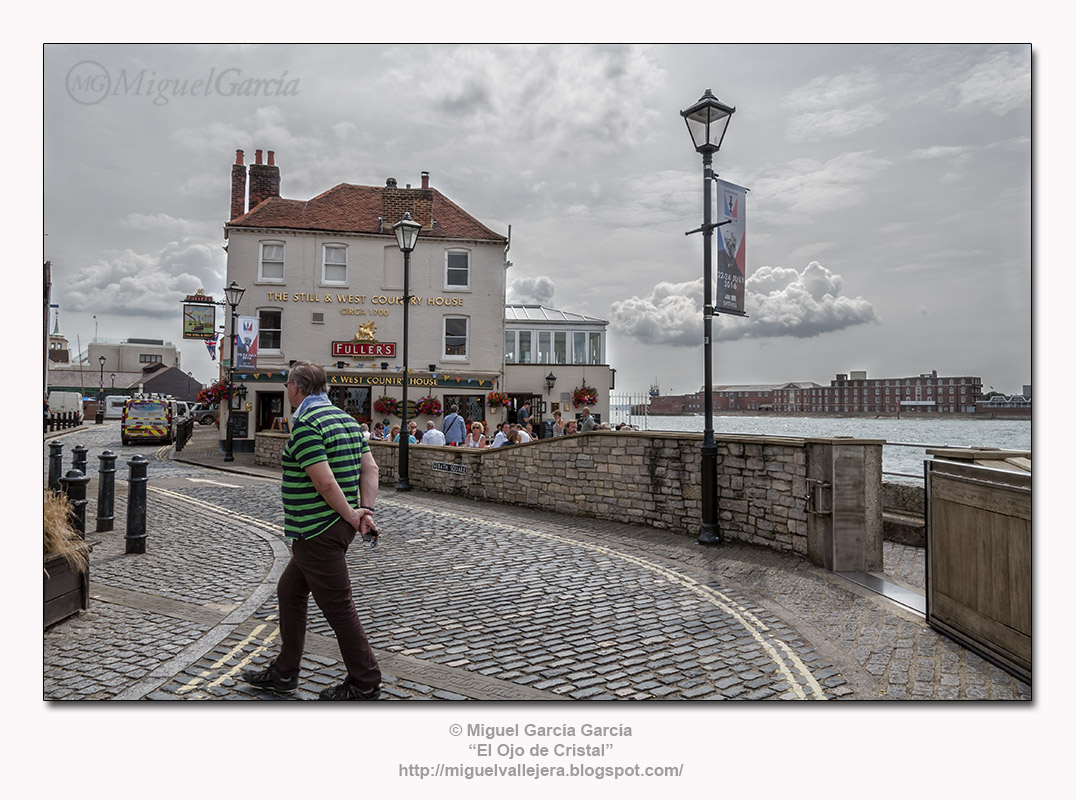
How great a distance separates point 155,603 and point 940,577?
555 cm

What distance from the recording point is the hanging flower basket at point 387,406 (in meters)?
25.9

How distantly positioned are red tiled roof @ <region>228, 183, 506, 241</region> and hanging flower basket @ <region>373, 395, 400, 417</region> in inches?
234

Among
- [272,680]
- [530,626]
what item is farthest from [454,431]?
[272,680]

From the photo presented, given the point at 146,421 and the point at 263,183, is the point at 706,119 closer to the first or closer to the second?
the point at 263,183

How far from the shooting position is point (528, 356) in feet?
111

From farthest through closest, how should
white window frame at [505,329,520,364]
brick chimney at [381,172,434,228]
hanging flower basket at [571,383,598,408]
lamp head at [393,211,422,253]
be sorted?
white window frame at [505,329,520,364], hanging flower basket at [571,383,598,408], brick chimney at [381,172,434,228], lamp head at [393,211,422,253]

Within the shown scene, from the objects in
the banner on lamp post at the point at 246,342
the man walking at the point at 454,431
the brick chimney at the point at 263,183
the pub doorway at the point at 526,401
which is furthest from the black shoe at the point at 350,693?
the brick chimney at the point at 263,183

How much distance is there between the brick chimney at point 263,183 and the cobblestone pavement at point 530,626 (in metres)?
21.8

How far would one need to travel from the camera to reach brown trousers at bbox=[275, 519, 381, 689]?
3607 millimetres

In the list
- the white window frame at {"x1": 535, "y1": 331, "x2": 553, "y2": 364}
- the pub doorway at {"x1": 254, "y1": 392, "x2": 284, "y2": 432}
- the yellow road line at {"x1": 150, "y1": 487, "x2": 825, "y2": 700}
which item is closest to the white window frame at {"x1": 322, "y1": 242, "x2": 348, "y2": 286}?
the pub doorway at {"x1": 254, "y1": 392, "x2": 284, "y2": 432}

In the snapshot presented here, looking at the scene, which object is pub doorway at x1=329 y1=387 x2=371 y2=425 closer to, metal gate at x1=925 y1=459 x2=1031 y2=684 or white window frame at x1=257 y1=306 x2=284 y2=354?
white window frame at x1=257 y1=306 x2=284 y2=354

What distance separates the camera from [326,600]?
362 cm
